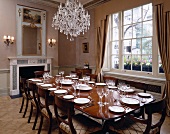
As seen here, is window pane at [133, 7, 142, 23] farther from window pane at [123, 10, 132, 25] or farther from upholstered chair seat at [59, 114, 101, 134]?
upholstered chair seat at [59, 114, 101, 134]

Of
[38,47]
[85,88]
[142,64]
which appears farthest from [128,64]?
[38,47]

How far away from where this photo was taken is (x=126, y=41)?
469 centimetres

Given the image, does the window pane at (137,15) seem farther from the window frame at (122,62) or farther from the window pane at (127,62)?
the window pane at (127,62)

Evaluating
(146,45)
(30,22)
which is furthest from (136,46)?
(30,22)

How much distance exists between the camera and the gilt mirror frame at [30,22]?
206 inches

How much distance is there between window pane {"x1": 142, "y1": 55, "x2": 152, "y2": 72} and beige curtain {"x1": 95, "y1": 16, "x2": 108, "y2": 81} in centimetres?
147

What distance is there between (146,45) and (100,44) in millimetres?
1658

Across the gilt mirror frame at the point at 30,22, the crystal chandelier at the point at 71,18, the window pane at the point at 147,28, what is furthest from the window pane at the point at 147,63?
the gilt mirror frame at the point at 30,22

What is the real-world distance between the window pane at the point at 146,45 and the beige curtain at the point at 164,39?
0.46 m

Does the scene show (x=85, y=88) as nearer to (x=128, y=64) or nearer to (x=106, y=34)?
(x=128, y=64)

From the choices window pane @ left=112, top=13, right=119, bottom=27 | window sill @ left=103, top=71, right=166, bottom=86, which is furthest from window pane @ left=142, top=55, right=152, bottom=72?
window pane @ left=112, top=13, right=119, bottom=27

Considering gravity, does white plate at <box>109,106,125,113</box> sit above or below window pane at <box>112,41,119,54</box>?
below

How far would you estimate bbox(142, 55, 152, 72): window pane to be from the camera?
13.2ft

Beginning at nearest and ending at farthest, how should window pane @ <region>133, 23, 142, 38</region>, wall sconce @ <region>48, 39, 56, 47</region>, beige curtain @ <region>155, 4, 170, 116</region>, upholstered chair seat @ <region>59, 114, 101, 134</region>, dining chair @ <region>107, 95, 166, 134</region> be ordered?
dining chair @ <region>107, 95, 166, 134</region> < upholstered chair seat @ <region>59, 114, 101, 134</region> < beige curtain @ <region>155, 4, 170, 116</region> < window pane @ <region>133, 23, 142, 38</region> < wall sconce @ <region>48, 39, 56, 47</region>
